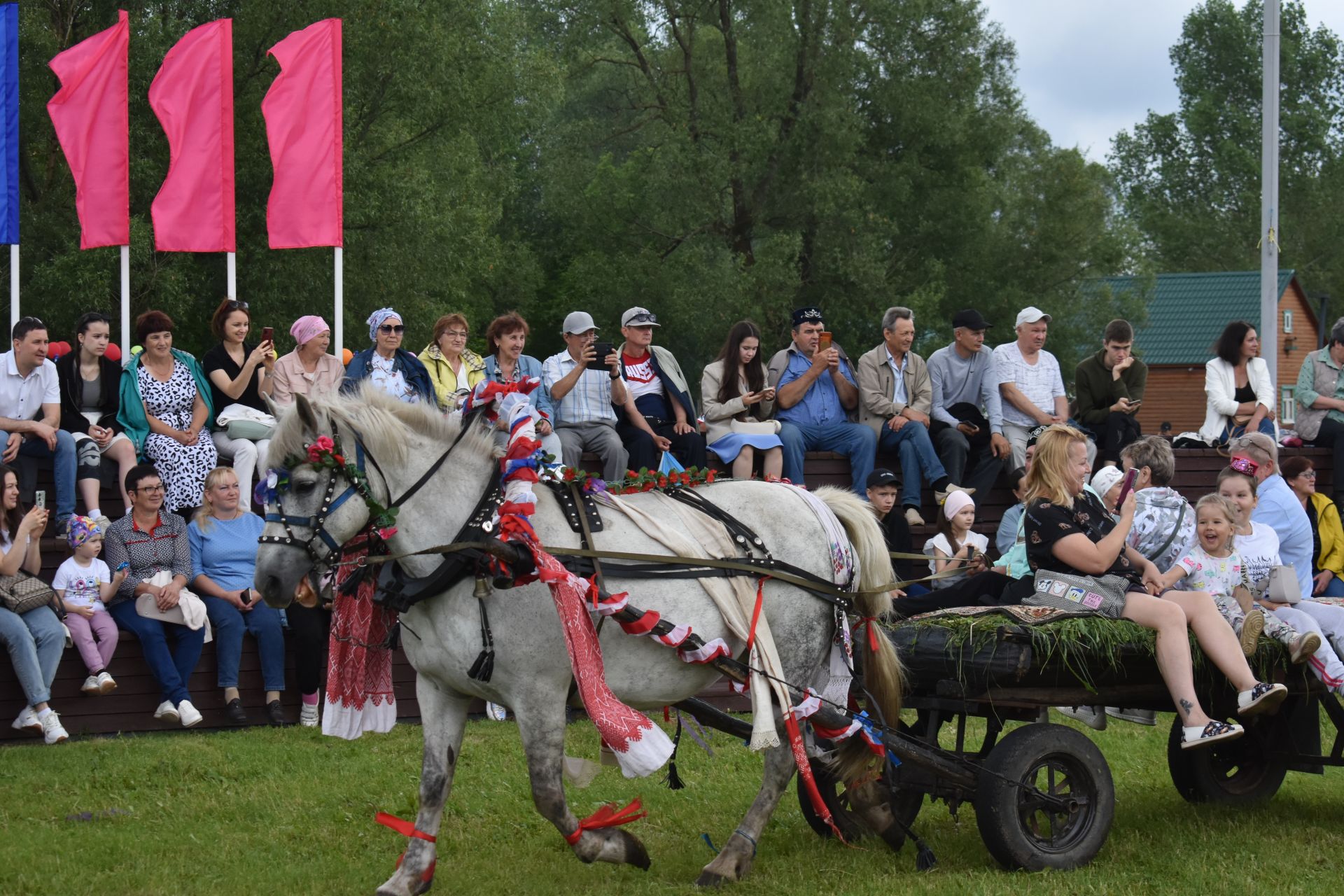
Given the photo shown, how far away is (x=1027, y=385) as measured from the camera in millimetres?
11258

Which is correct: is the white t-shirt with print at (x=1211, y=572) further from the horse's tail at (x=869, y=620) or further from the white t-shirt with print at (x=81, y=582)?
the white t-shirt with print at (x=81, y=582)

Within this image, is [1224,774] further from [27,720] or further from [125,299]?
[125,299]

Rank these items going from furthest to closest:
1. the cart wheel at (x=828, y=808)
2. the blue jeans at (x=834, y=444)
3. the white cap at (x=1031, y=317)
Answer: the white cap at (x=1031, y=317) → the blue jeans at (x=834, y=444) → the cart wheel at (x=828, y=808)

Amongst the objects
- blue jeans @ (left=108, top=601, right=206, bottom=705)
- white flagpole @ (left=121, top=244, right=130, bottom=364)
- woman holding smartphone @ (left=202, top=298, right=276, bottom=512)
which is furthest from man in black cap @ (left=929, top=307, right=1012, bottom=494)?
white flagpole @ (left=121, top=244, right=130, bottom=364)

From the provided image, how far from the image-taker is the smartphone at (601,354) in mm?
9570

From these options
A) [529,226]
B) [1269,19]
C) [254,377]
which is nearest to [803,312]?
[254,377]

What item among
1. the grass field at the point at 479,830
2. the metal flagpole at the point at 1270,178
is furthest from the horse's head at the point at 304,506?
the metal flagpole at the point at 1270,178

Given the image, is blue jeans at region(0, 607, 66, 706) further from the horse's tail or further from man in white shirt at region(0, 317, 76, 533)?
the horse's tail

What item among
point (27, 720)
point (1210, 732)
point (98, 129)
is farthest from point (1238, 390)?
point (98, 129)

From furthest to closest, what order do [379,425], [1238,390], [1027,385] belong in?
[1238,390] → [1027,385] → [379,425]

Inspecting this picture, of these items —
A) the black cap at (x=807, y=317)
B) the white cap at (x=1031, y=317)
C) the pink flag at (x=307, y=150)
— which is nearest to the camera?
the black cap at (x=807, y=317)

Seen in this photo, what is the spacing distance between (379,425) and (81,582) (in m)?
4.33

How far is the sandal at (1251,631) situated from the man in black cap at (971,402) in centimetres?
469

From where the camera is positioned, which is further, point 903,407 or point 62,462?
point 903,407
